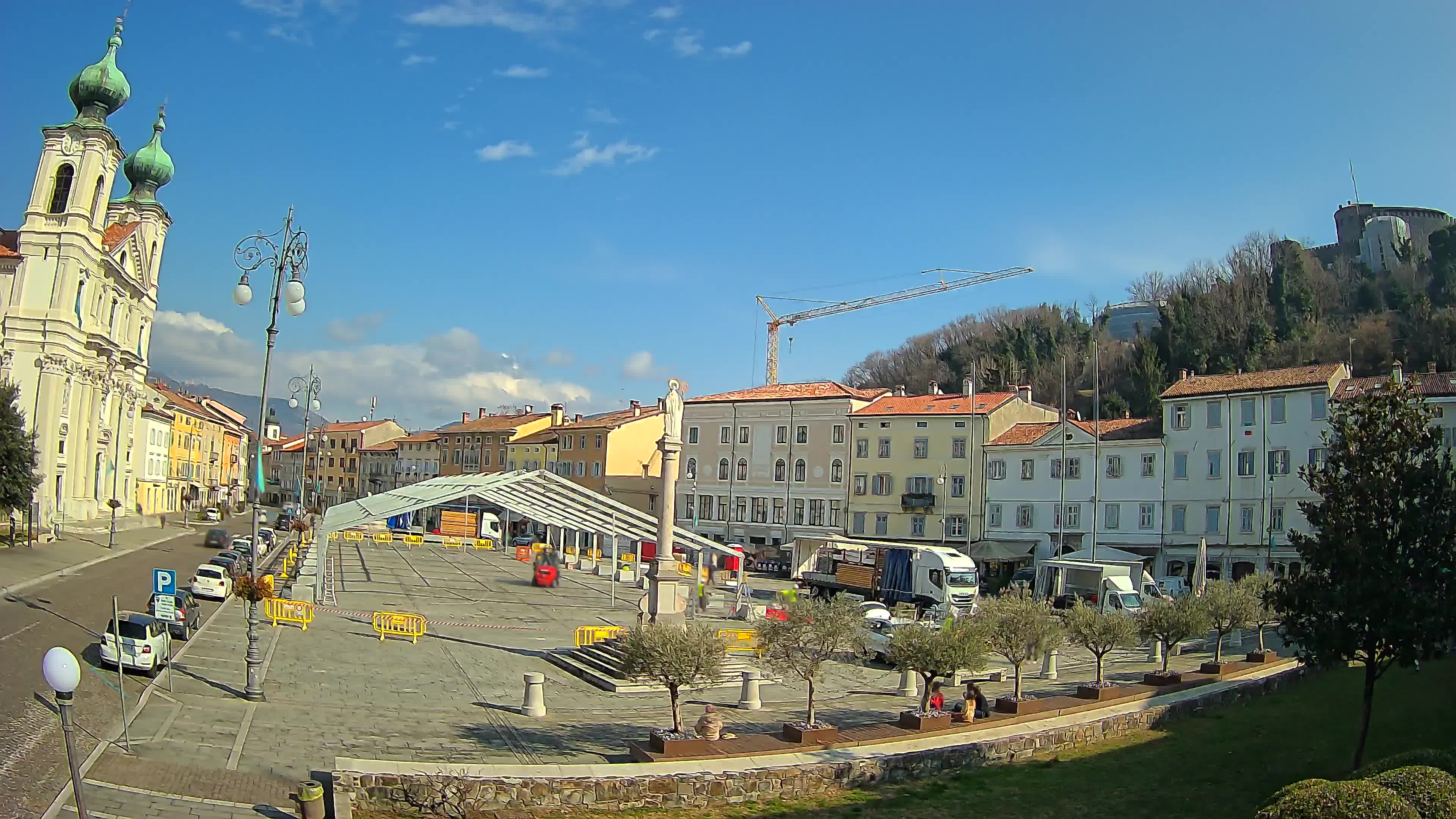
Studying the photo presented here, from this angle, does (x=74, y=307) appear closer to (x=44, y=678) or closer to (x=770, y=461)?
(x=770, y=461)

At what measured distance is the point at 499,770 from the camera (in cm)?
1295

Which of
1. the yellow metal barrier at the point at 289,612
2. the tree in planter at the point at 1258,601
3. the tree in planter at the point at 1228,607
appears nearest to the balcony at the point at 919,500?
the tree in planter at the point at 1258,601

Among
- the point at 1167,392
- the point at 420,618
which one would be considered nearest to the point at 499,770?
the point at 420,618

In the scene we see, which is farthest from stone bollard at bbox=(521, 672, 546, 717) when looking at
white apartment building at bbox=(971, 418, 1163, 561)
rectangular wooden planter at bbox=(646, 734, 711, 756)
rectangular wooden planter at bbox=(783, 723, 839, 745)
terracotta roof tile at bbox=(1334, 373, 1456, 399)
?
terracotta roof tile at bbox=(1334, 373, 1456, 399)

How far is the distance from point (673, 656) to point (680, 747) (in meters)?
1.44

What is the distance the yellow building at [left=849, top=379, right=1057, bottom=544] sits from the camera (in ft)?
192

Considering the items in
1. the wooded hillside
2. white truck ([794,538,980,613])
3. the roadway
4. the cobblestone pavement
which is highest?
the wooded hillside

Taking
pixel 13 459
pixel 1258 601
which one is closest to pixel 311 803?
pixel 1258 601

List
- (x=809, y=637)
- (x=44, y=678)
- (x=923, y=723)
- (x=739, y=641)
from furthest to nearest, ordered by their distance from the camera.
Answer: (x=739, y=641), (x=809, y=637), (x=923, y=723), (x=44, y=678)

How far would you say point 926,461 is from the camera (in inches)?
2382

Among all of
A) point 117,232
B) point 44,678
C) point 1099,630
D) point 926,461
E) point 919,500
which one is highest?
point 117,232

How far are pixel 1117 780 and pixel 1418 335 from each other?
7029 centimetres

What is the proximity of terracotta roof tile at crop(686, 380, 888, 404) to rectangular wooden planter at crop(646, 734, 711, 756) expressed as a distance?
5053 cm

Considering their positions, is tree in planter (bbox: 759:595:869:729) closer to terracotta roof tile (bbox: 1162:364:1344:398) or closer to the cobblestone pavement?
the cobblestone pavement
